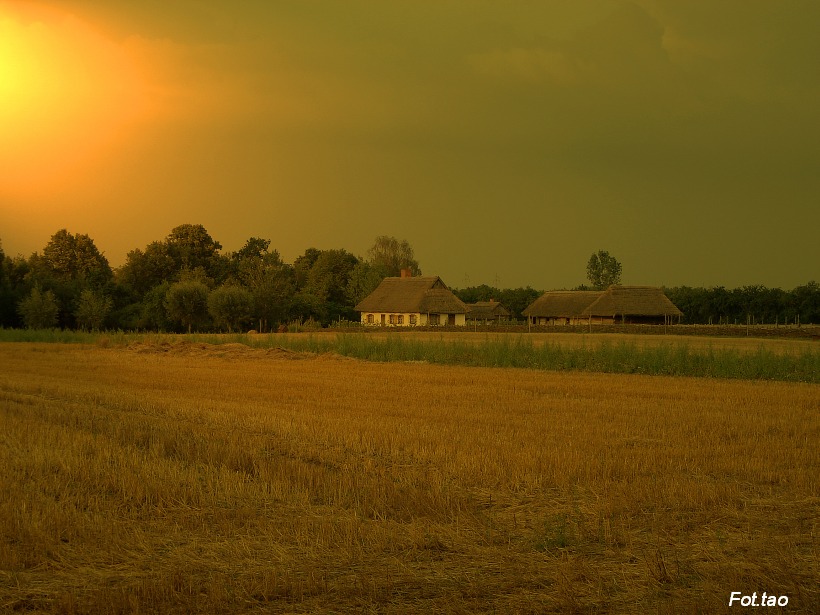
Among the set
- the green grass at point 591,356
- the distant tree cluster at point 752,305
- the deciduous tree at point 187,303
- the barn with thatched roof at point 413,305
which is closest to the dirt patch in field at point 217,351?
the green grass at point 591,356

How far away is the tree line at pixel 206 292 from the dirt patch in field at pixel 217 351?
69.5ft

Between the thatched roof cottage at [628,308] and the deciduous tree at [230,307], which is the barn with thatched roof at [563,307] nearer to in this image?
the thatched roof cottage at [628,308]

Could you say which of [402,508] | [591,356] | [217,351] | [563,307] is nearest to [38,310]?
[217,351]

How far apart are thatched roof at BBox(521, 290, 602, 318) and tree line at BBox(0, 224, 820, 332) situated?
1456 centimetres

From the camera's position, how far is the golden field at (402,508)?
6055 millimetres

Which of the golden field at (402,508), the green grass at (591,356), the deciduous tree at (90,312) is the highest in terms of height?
the deciduous tree at (90,312)

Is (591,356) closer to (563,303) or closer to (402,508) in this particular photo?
(402,508)

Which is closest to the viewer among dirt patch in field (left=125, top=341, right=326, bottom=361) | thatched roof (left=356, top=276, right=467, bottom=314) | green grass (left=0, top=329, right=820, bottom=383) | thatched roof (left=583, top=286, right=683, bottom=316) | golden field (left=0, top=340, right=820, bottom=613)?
golden field (left=0, top=340, right=820, bottom=613)

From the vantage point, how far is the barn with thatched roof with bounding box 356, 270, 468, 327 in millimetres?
82625

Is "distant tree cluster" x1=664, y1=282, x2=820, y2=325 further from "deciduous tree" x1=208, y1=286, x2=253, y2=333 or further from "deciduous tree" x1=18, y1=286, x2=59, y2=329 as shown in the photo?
"deciduous tree" x1=18, y1=286, x2=59, y2=329

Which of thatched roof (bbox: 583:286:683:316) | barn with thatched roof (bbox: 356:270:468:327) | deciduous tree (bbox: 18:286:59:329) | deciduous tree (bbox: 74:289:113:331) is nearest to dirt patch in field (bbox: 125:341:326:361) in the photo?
deciduous tree (bbox: 18:286:59:329)

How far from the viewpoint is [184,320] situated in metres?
69.2

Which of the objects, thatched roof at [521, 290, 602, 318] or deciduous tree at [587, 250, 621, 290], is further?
deciduous tree at [587, 250, 621, 290]

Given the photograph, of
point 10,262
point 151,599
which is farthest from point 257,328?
point 151,599
